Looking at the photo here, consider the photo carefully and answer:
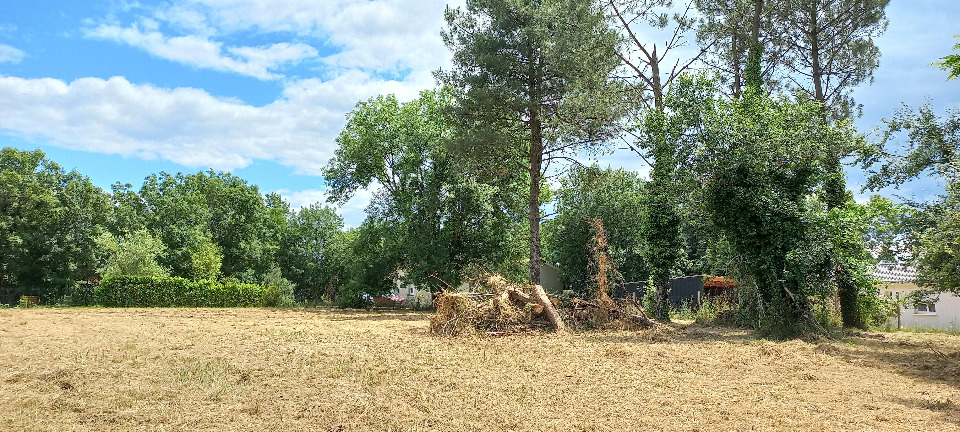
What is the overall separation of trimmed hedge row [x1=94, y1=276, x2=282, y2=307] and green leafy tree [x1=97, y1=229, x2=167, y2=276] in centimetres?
188

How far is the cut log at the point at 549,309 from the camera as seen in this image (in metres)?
13.0

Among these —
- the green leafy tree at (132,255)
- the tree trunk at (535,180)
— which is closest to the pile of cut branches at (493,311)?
the tree trunk at (535,180)

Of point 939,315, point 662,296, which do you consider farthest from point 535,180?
point 939,315

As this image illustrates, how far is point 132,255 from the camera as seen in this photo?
3328 centimetres

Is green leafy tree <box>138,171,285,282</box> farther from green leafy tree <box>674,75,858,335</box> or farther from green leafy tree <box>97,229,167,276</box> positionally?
green leafy tree <box>674,75,858,335</box>

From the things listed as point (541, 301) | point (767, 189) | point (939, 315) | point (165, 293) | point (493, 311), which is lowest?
point (939, 315)

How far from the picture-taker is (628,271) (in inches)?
1125

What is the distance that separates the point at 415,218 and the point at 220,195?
83.4 feet

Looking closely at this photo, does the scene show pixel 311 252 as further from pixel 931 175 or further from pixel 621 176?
pixel 931 175

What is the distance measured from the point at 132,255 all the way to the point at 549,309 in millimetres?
29790

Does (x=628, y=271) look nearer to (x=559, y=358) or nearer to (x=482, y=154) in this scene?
(x=482, y=154)

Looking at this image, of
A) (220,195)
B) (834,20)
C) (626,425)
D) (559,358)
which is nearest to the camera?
(626,425)

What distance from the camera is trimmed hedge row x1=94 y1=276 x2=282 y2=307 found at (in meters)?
29.7

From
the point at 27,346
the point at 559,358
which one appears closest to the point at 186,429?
the point at 559,358
